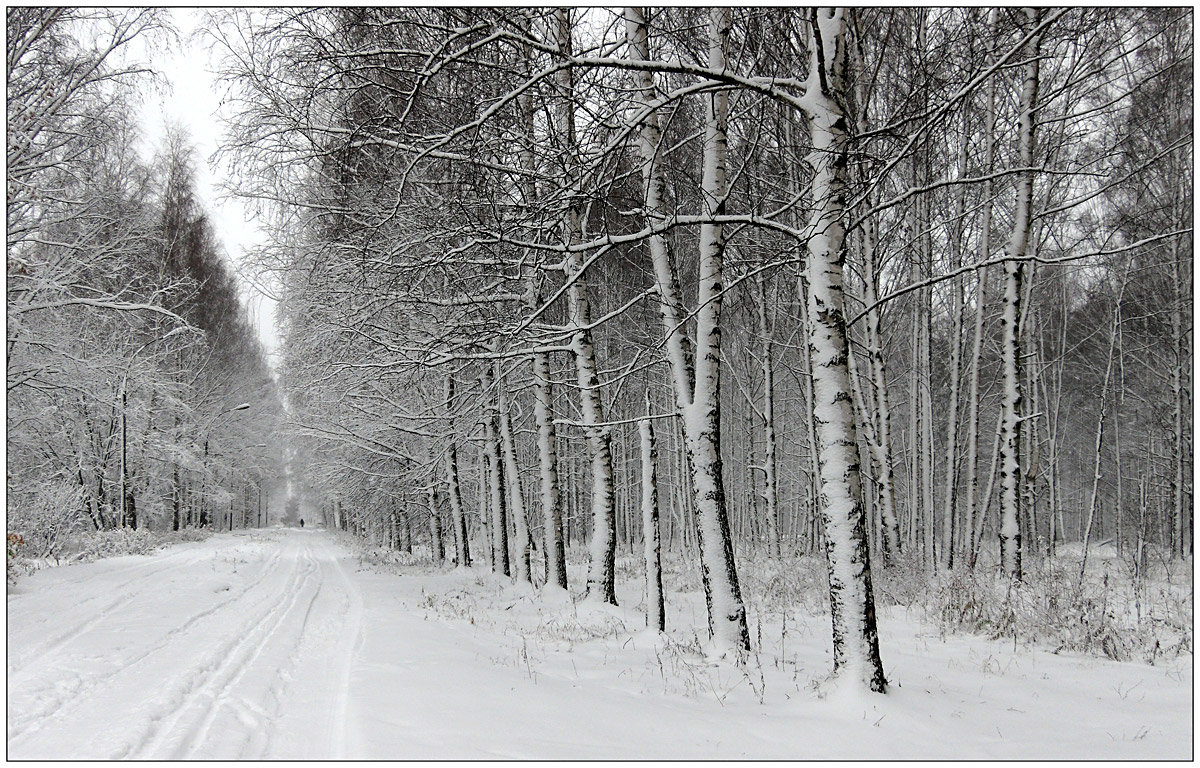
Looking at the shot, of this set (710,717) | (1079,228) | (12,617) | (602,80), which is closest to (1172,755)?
(710,717)

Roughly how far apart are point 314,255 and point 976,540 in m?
11.8

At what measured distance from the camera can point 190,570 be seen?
1288 cm

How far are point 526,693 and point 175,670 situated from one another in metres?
2.96

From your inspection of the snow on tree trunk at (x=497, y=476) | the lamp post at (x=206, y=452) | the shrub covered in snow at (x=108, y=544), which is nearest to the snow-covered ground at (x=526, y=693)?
the snow on tree trunk at (x=497, y=476)

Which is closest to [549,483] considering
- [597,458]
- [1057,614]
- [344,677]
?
[597,458]

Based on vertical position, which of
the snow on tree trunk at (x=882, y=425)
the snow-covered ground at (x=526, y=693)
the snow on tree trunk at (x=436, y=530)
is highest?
the snow on tree trunk at (x=882, y=425)

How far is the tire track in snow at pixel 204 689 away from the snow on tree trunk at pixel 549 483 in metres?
4.03

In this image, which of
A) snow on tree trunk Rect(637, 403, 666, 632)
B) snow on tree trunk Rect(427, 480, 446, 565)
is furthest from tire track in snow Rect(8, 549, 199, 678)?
snow on tree trunk Rect(427, 480, 446, 565)

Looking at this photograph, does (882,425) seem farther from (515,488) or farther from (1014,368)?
(515,488)

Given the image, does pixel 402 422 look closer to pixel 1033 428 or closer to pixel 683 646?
pixel 683 646

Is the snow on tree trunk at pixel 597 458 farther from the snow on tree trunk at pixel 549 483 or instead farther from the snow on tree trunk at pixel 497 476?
the snow on tree trunk at pixel 497 476

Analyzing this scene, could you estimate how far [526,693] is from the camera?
14.7 ft

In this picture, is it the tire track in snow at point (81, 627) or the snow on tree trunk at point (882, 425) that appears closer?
the tire track in snow at point (81, 627)

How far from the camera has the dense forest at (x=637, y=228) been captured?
4.72m
